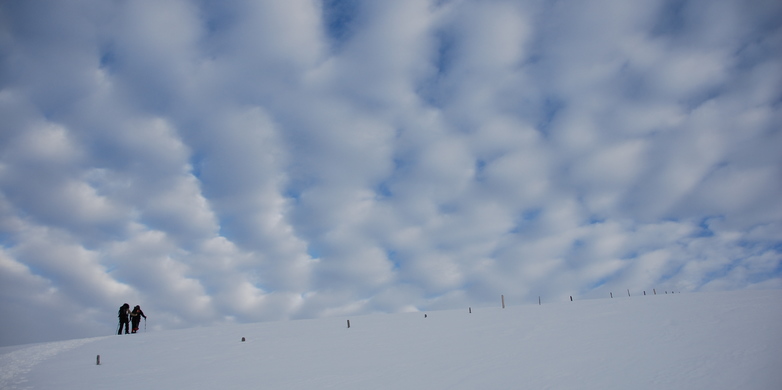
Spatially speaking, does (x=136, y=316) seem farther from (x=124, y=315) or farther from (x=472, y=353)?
(x=472, y=353)

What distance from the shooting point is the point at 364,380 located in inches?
544

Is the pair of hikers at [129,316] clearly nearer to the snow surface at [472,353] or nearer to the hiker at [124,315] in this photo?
the hiker at [124,315]

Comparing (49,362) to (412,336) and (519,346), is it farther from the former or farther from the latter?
(519,346)

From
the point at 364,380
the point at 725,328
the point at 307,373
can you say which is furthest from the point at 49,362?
the point at 725,328

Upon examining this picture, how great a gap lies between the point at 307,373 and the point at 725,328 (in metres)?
14.8

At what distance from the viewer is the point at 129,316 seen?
3294 centimetres

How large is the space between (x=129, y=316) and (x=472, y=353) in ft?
96.0

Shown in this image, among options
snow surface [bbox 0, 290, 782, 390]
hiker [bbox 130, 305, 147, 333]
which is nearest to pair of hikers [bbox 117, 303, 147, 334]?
hiker [bbox 130, 305, 147, 333]

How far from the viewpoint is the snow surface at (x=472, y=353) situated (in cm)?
1145

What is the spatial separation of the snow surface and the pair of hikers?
6.00 m

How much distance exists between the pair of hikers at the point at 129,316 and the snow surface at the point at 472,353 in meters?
6.00

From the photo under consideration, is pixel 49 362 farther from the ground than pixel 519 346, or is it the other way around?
pixel 49 362

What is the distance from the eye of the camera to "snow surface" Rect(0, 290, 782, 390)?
37.6 feet

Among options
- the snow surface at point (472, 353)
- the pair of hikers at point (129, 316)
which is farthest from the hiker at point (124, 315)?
the snow surface at point (472, 353)
